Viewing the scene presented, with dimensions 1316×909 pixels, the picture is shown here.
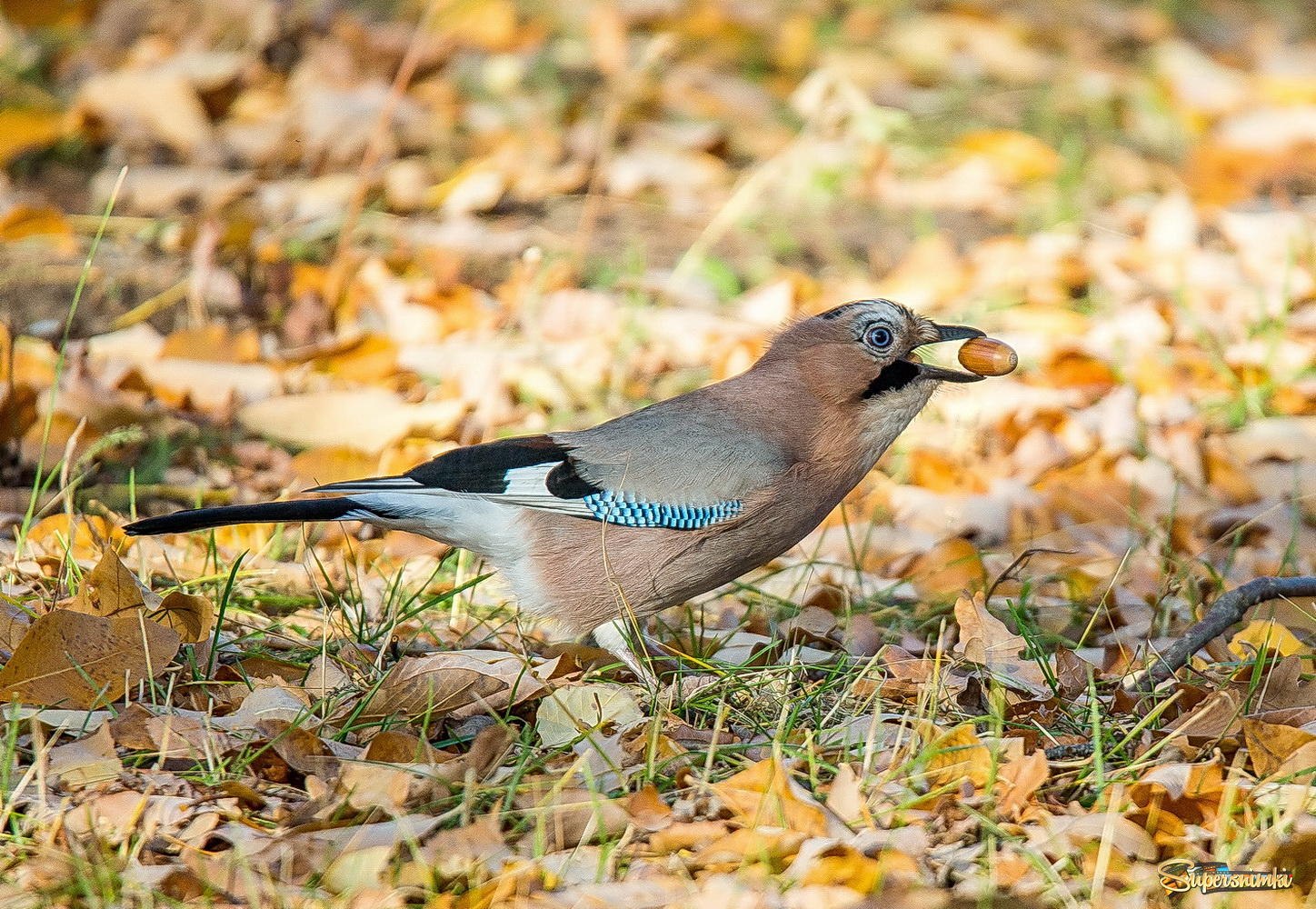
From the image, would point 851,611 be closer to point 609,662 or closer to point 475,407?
point 609,662

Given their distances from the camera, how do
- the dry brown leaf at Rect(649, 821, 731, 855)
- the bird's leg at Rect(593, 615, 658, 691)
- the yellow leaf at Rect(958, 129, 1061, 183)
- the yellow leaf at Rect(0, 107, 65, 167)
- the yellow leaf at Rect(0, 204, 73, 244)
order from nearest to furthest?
the dry brown leaf at Rect(649, 821, 731, 855), the bird's leg at Rect(593, 615, 658, 691), the yellow leaf at Rect(0, 204, 73, 244), the yellow leaf at Rect(0, 107, 65, 167), the yellow leaf at Rect(958, 129, 1061, 183)

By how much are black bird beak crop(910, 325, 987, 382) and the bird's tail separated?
57.8 inches

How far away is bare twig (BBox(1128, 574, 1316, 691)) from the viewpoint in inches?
125

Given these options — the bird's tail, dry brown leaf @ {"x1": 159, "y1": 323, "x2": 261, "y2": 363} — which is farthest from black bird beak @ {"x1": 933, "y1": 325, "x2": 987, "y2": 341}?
dry brown leaf @ {"x1": 159, "y1": 323, "x2": 261, "y2": 363}

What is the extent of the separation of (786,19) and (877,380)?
528 cm

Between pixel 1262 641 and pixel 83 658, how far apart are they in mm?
2513

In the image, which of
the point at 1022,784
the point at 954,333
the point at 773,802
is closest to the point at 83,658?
the point at 773,802

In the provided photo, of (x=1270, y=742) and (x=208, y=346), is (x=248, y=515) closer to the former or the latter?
(x=208, y=346)

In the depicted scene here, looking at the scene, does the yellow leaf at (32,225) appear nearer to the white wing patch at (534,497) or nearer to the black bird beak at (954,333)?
the white wing patch at (534,497)

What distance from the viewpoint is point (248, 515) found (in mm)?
3516

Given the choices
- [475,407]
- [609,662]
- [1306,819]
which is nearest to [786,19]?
[475,407]

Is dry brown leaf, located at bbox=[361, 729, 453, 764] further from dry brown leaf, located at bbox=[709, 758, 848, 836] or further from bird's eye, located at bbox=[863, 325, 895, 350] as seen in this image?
bird's eye, located at bbox=[863, 325, 895, 350]

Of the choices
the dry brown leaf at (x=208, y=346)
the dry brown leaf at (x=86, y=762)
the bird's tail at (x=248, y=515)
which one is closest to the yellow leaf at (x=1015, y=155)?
the dry brown leaf at (x=208, y=346)

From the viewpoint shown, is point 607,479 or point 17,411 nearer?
point 607,479
